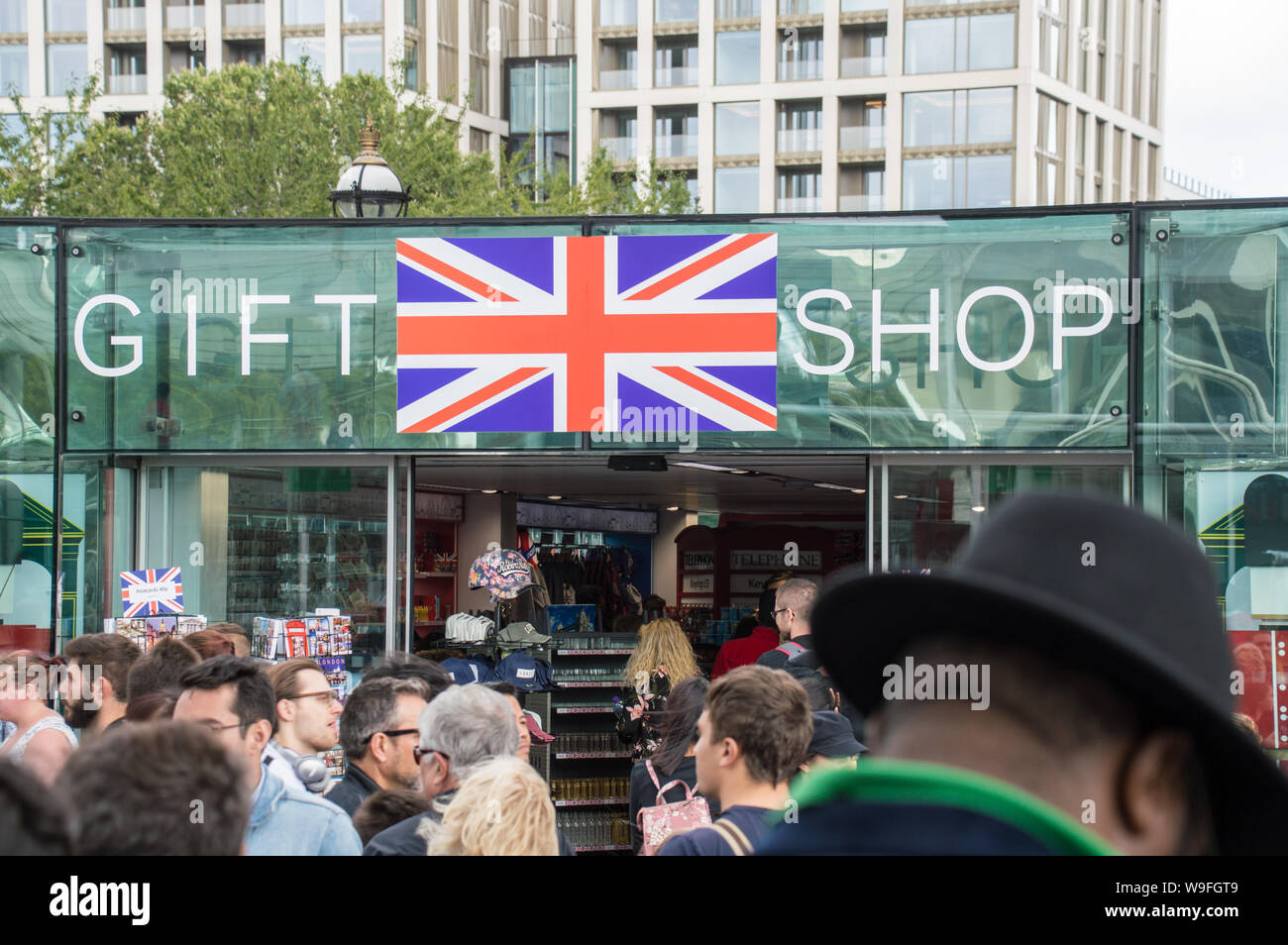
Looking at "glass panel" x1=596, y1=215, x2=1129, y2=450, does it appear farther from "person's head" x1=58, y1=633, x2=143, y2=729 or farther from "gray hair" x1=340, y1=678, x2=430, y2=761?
"gray hair" x1=340, y1=678, x2=430, y2=761

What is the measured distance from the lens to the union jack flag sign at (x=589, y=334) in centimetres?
904

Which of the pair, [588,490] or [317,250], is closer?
[317,250]

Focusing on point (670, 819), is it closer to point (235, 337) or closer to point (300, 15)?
point (235, 337)

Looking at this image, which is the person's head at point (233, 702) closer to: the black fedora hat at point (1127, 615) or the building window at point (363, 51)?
the black fedora hat at point (1127, 615)

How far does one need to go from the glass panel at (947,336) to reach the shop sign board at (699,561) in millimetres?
8024

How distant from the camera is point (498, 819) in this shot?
3180mm

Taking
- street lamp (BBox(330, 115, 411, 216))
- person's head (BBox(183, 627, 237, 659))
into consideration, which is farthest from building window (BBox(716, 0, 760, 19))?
person's head (BBox(183, 627, 237, 659))

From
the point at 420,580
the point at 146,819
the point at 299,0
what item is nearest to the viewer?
the point at 146,819

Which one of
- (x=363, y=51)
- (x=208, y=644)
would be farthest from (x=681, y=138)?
(x=208, y=644)

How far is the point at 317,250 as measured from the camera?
9336 millimetres

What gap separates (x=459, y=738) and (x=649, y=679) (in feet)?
15.3

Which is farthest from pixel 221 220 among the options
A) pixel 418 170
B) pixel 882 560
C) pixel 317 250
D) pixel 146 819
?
pixel 418 170
